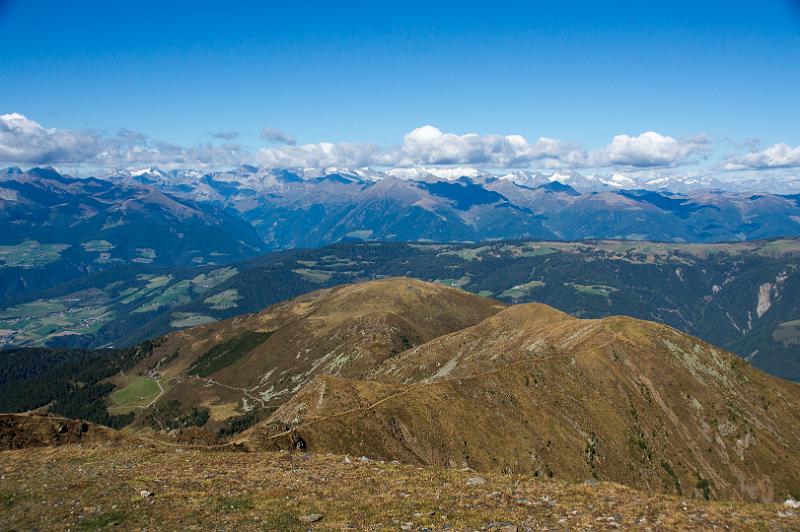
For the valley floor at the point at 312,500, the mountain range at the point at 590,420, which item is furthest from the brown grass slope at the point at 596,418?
the valley floor at the point at 312,500

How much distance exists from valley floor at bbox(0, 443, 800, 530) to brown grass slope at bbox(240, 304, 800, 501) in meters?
28.7

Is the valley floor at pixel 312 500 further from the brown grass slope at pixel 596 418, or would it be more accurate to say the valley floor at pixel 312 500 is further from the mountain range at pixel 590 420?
the brown grass slope at pixel 596 418

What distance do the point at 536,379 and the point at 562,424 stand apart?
14.6 m

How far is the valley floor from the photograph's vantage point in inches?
1547

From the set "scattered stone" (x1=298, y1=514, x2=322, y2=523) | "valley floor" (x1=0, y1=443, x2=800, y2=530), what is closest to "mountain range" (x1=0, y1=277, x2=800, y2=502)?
"valley floor" (x1=0, y1=443, x2=800, y2=530)

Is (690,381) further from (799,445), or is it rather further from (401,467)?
(401,467)

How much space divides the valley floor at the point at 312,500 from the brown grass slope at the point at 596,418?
94.2 feet

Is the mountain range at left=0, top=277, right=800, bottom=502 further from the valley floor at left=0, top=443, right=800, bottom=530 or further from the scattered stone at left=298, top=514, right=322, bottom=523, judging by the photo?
the scattered stone at left=298, top=514, right=322, bottom=523

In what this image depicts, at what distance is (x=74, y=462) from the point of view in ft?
180

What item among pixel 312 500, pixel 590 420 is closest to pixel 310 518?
pixel 312 500

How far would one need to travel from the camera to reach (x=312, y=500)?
44.5 meters

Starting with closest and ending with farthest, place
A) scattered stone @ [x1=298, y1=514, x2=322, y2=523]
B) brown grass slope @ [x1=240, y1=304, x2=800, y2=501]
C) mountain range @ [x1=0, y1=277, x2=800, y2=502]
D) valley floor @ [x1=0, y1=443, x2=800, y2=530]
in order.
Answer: valley floor @ [x1=0, y1=443, x2=800, y2=530] < scattered stone @ [x1=298, y1=514, x2=322, y2=523] < mountain range @ [x1=0, y1=277, x2=800, y2=502] < brown grass slope @ [x1=240, y1=304, x2=800, y2=501]

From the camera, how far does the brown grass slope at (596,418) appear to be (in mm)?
100500

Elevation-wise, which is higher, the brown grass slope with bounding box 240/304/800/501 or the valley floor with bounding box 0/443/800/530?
the valley floor with bounding box 0/443/800/530
